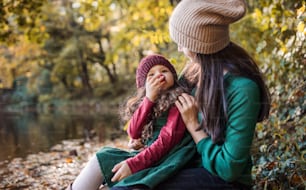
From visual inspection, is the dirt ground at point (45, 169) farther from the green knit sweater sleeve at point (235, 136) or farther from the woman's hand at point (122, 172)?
the green knit sweater sleeve at point (235, 136)

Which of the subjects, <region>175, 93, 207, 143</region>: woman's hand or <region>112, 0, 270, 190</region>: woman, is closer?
<region>112, 0, 270, 190</region>: woman

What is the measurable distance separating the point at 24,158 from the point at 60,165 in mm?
695

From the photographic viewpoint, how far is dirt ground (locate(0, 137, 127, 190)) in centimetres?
365

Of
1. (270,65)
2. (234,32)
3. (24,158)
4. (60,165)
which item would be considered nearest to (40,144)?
(24,158)

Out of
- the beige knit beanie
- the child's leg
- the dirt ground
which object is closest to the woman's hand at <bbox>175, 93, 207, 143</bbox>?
the beige knit beanie

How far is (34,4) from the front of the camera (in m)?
5.20

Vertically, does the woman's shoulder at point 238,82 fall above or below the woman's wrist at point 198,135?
above

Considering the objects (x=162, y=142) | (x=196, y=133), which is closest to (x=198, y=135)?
(x=196, y=133)

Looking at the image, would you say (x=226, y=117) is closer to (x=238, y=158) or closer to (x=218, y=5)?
(x=238, y=158)

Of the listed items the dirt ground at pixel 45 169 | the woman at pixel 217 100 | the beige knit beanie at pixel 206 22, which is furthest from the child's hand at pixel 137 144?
the dirt ground at pixel 45 169

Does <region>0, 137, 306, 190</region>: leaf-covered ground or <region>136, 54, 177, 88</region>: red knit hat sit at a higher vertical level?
<region>136, 54, 177, 88</region>: red knit hat

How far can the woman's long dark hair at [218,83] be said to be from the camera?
170 centimetres

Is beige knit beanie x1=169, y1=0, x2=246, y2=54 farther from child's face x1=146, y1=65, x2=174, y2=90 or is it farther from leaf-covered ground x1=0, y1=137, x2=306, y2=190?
leaf-covered ground x1=0, y1=137, x2=306, y2=190

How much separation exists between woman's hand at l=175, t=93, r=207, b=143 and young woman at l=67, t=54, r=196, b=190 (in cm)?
4
